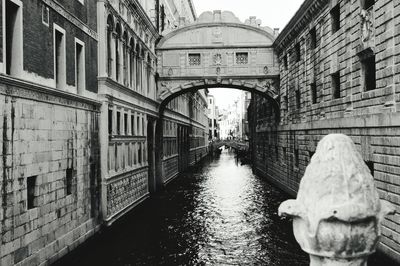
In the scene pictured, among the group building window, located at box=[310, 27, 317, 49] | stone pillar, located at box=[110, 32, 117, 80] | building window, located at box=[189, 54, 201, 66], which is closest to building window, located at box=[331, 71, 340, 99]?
building window, located at box=[310, 27, 317, 49]

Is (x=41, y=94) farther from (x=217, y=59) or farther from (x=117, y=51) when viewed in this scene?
(x=217, y=59)

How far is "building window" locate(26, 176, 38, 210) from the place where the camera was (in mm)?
9023

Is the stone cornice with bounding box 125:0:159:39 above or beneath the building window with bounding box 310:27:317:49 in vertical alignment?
above

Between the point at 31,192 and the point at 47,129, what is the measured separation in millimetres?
1521

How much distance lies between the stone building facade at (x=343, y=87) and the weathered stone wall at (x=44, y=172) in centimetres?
781

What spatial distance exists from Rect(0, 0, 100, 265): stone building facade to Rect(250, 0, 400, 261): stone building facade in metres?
7.83

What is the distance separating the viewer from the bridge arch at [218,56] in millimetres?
23203

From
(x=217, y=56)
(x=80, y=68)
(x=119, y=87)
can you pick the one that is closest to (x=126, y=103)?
(x=119, y=87)

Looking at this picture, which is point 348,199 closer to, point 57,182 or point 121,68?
point 57,182

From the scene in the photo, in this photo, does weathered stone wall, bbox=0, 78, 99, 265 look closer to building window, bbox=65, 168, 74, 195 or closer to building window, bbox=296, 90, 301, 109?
building window, bbox=65, 168, 74, 195

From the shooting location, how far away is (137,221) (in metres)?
15.4

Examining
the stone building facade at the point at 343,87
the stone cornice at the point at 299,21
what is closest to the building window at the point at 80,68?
the stone building facade at the point at 343,87

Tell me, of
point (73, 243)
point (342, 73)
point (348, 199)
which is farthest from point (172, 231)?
point (348, 199)

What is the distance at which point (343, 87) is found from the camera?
45.5 ft
